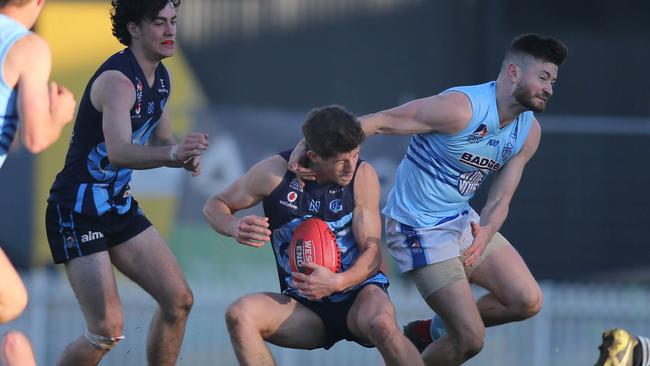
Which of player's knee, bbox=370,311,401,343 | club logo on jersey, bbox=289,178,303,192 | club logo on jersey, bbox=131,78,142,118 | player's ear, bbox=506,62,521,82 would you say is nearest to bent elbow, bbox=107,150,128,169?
club logo on jersey, bbox=131,78,142,118

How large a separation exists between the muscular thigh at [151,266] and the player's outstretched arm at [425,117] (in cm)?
139

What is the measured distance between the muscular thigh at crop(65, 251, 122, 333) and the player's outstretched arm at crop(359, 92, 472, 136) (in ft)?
5.57

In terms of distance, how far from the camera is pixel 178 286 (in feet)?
23.2

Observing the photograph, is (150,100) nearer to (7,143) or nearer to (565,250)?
(7,143)

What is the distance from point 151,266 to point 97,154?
2.35ft

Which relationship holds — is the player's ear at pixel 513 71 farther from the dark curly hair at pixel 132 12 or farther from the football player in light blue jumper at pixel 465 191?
the dark curly hair at pixel 132 12

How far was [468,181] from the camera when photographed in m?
7.46

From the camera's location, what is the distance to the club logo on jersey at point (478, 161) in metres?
7.30

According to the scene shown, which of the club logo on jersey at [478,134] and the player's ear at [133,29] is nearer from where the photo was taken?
the player's ear at [133,29]

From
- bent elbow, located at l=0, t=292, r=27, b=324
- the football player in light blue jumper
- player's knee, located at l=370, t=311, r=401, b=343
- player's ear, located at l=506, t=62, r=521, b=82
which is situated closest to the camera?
bent elbow, located at l=0, t=292, r=27, b=324

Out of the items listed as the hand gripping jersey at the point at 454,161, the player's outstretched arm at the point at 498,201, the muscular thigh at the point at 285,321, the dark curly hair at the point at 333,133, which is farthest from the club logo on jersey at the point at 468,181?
the muscular thigh at the point at 285,321

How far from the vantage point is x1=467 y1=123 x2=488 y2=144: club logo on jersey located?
7.25m

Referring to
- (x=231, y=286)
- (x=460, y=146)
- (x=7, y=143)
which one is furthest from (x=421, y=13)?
(x=7, y=143)

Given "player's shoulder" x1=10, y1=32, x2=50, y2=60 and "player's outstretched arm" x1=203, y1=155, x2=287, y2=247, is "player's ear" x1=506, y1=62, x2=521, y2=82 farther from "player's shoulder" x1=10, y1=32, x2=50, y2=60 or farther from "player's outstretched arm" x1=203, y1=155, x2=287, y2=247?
"player's shoulder" x1=10, y1=32, x2=50, y2=60
